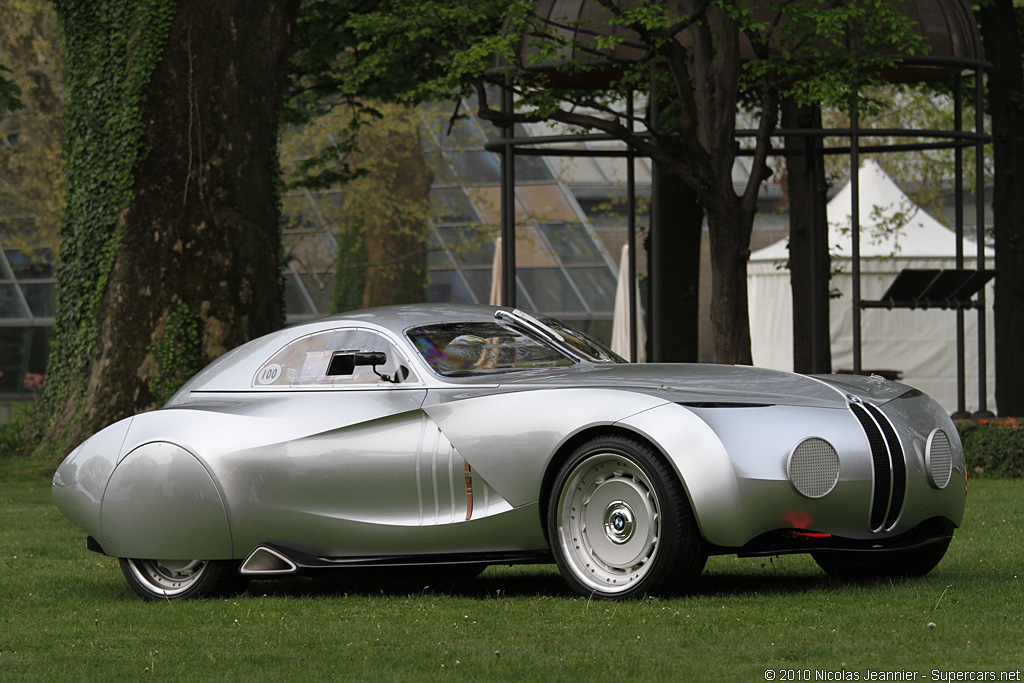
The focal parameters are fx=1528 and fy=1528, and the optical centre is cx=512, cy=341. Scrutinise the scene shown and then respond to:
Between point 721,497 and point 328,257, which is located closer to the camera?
point 721,497

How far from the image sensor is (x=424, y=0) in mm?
14359

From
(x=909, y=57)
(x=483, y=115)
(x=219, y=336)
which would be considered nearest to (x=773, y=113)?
(x=909, y=57)

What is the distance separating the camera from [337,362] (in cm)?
756

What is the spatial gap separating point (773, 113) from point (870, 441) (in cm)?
861

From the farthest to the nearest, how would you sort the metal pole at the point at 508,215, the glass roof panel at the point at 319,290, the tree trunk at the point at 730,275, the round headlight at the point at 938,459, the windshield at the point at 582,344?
the glass roof panel at the point at 319,290 → the metal pole at the point at 508,215 → the tree trunk at the point at 730,275 → the windshield at the point at 582,344 → the round headlight at the point at 938,459

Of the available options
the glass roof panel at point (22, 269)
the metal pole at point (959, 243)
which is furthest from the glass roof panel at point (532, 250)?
the metal pole at point (959, 243)

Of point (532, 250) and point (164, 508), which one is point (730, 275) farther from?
point (532, 250)

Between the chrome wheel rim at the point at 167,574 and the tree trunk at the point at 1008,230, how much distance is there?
40.4 ft

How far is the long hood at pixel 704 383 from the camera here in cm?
654

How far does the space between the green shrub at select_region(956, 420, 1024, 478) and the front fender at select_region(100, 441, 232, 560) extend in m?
9.11

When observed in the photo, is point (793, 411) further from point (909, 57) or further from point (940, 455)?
point (909, 57)

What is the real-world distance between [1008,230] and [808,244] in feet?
10.3

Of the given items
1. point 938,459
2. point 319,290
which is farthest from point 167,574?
point 319,290

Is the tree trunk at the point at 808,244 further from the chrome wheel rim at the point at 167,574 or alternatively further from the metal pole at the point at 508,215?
the chrome wheel rim at the point at 167,574
